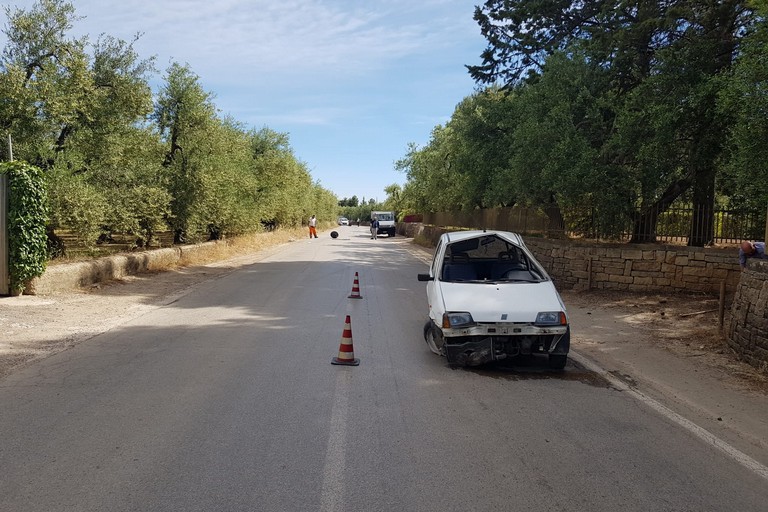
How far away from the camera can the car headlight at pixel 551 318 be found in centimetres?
680

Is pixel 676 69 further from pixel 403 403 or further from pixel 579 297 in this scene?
pixel 403 403

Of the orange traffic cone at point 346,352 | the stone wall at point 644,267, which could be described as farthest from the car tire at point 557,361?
the stone wall at point 644,267

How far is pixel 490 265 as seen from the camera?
8664 mm

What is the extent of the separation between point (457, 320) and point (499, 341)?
0.57m

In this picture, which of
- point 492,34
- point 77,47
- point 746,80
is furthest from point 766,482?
point 492,34

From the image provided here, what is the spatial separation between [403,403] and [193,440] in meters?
2.03

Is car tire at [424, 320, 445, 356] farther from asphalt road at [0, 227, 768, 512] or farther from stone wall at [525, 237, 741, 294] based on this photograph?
stone wall at [525, 237, 741, 294]

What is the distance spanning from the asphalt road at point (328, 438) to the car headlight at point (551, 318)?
2.22 ft

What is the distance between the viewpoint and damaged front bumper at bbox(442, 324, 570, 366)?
266 inches

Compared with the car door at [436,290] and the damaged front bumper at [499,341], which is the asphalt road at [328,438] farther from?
the car door at [436,290]

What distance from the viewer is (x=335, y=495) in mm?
3682

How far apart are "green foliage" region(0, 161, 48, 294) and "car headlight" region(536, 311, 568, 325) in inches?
378

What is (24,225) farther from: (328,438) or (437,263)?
(328,438)

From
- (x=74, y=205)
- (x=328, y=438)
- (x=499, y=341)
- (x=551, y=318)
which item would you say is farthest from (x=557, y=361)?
(x=74, y=205)
